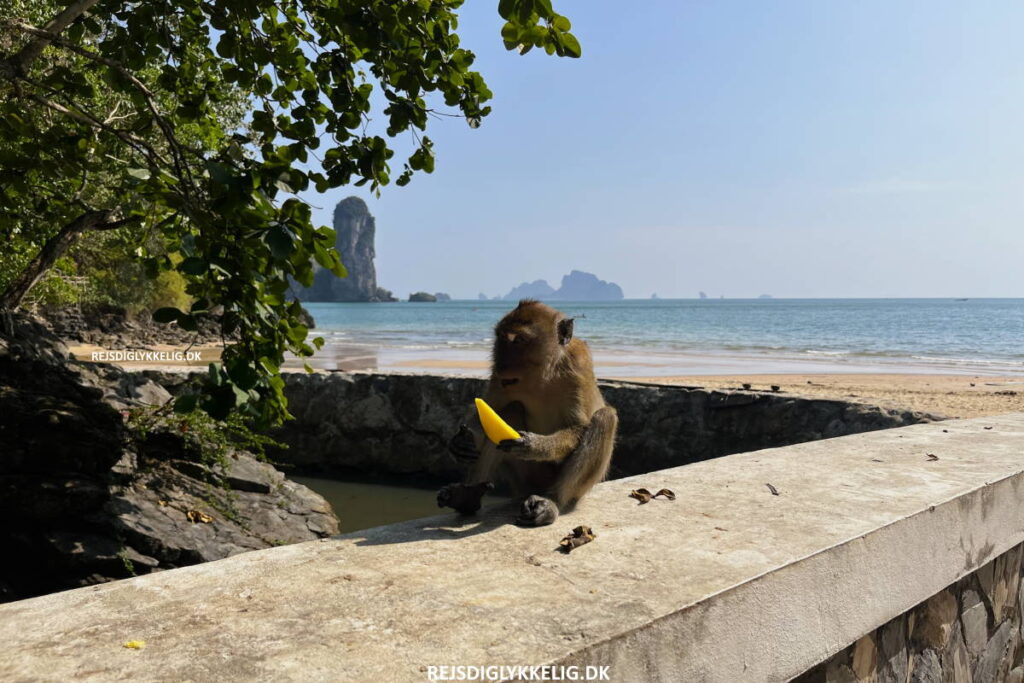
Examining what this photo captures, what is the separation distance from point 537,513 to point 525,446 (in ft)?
0.94

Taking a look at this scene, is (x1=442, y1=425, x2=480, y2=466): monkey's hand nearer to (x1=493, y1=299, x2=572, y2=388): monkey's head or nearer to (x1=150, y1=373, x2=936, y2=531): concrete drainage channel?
(x1=493, y1=299, x2=572, y2=388): monkey's head

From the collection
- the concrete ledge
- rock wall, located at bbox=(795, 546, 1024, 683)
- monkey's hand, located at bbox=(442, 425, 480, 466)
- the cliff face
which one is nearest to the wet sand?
rock wall, located at bbox=(795, 546, 1024, 683)

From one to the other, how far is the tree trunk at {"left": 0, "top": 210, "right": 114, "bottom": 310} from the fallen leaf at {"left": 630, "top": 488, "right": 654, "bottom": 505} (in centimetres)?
376

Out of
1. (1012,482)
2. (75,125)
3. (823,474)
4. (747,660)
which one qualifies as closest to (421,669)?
(747,660)

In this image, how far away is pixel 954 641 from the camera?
3.19m

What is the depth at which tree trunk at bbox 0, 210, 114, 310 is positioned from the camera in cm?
481

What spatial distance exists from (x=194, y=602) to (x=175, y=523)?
3.46m

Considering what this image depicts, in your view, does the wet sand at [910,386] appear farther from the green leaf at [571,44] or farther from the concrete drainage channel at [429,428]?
the green leaf at [571,44]

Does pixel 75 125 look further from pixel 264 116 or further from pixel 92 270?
pixel 92 270

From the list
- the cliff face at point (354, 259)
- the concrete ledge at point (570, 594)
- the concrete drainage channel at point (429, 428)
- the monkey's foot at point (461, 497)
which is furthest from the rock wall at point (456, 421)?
the cliff face at point (354, 259)

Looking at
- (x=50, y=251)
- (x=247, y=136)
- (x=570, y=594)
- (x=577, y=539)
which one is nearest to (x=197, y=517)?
(x=50, y=251)

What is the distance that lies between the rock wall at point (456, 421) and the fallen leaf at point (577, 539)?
16.7ft

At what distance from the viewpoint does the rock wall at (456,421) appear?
7535 mm

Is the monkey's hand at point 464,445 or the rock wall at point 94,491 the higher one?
the monkey's hand at point 464,445
